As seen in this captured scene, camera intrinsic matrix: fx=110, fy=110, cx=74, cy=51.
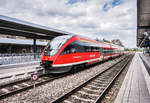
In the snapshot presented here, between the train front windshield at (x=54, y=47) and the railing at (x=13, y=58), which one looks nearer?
the train front windshield at (x=54, y=47)

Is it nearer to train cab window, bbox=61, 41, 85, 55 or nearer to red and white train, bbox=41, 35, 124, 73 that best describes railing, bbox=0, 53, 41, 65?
red and white train, bbox=41, 35, 124, 73

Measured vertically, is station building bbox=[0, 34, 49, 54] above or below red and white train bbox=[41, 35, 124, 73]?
above

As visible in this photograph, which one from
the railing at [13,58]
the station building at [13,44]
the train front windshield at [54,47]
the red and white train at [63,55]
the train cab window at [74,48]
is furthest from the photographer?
the station building at [13,44]

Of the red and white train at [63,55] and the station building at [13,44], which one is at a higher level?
the station building at [13,44]

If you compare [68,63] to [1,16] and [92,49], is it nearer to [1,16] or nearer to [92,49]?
[92,49]

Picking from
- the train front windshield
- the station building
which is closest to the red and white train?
the train front windshield

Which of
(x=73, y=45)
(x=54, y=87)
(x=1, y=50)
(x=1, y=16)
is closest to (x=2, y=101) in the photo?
(x=54, y=87)

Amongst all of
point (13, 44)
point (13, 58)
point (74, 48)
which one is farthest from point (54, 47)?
point (13, 44)

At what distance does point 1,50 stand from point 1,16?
17598 mm

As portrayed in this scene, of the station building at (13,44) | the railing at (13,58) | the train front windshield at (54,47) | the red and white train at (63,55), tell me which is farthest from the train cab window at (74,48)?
the station building at (13,44)

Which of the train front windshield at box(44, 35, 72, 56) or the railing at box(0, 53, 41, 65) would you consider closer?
the train front windshield at box(44, 35, 72, 56)

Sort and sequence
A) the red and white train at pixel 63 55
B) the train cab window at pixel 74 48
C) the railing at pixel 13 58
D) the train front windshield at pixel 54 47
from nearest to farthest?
the red and white train at pixel 63 55, the train front windshield at pixel 54 47, the train cab window at pixel 74 48, the railing at pixel 13 58

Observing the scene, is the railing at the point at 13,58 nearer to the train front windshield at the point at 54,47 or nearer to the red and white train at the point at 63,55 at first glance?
the red and white train at the point at 63,55

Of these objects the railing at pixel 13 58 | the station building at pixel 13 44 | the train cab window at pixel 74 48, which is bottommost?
the railing at pixel 13 58
